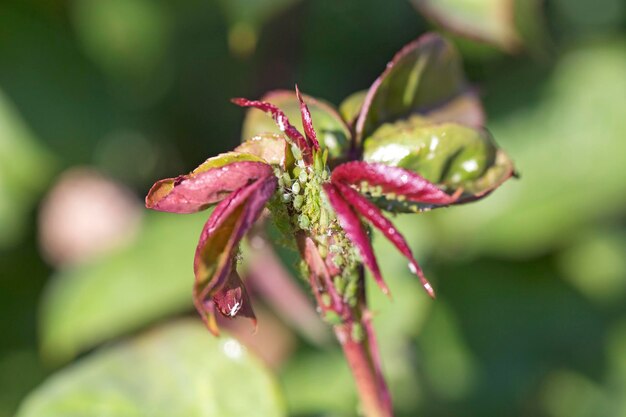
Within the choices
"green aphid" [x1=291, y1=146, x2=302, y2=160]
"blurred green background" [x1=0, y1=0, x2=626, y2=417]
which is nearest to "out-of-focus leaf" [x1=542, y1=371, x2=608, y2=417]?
"blurred green background" [x1=0, y1=0, x2=626, y2=417]

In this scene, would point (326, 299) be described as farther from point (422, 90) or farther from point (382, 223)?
point (422, 90)

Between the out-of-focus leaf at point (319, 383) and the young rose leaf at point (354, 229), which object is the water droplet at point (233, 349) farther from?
the young rose leaf at point (354, 229)

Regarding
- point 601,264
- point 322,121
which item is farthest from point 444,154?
point 601,264

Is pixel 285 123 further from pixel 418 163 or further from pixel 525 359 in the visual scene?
pixel 525 359

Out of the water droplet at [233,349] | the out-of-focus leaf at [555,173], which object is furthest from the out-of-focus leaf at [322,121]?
the out-of-focus leaf at [555,173]

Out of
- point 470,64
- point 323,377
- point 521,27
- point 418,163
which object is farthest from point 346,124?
point 470,64

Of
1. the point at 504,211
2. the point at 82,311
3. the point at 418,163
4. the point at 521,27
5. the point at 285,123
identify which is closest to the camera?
the point at 285,123

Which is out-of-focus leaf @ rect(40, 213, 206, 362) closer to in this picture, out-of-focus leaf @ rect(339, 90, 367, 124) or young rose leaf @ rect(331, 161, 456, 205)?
out-of-focus leaf @ rect(339, 90, 367, 124)
